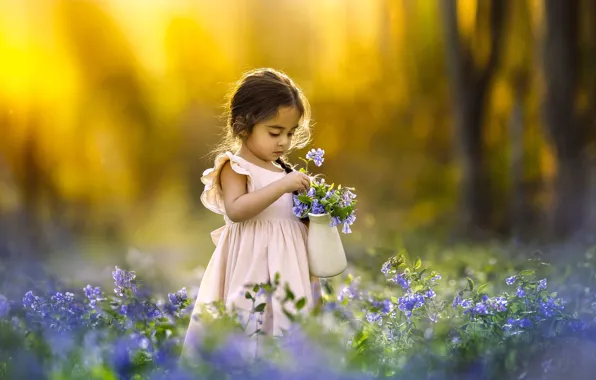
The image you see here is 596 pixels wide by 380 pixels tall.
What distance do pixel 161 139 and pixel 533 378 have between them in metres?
8.07

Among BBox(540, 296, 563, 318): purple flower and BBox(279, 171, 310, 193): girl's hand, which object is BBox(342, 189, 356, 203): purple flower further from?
BBox(540, 296, 563, 318): purple flower

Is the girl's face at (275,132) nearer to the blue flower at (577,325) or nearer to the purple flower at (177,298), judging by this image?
the purple flower at (177,298)

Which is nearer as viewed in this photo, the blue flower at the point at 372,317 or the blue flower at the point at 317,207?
the blue flower at the point at 317,207

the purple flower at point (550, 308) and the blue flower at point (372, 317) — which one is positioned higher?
the blue flower at point (372, 317)

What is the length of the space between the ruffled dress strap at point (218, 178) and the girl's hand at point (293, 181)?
169 millimetres

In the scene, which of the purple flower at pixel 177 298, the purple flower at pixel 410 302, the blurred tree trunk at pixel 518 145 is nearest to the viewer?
the purple flower at pixel 410 302

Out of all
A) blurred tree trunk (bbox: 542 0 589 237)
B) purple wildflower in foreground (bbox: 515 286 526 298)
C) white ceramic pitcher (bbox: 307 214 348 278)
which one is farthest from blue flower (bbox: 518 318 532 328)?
blurred tree trunk (bbox: 542 0 589 237)

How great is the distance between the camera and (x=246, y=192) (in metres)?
3.14

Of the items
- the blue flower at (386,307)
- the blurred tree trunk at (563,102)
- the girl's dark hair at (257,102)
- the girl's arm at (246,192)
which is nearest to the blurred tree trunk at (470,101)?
the blurred tree trunk at (563,102)

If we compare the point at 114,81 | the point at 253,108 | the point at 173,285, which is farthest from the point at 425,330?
the point at 114,81

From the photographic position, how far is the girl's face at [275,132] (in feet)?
10.2

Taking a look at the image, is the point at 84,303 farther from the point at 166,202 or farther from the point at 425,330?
the point at 166,202

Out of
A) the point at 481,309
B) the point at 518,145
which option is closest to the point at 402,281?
the point at 481,309

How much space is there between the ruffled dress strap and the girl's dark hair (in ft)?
0.41
